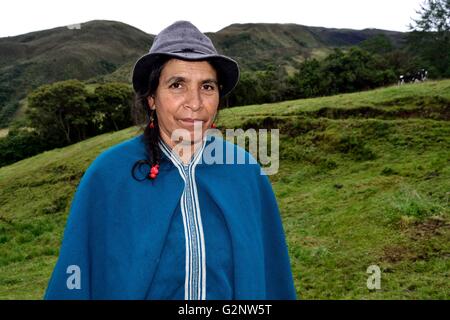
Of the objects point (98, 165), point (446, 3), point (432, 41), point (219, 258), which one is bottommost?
point (219, 258)

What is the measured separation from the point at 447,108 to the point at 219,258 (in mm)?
16861

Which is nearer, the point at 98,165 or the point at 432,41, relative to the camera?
the point at 98,165

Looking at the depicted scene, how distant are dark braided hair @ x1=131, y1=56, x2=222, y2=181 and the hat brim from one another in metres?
0.03

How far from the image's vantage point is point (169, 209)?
7.96 feet

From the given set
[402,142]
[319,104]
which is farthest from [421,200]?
[319,104]

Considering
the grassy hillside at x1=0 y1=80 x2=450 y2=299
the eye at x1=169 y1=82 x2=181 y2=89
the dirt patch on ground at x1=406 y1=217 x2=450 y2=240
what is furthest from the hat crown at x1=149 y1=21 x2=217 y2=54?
the dirt patch on ground at x1=406 y1=217 x2=450 y2=240

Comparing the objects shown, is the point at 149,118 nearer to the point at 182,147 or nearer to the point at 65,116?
the point at 182,147

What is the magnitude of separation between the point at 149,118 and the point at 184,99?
1.24ft

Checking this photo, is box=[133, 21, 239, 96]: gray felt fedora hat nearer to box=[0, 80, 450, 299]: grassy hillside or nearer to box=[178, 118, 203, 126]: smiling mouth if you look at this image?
box=[178, 118, 203, 126]: smiling mouth

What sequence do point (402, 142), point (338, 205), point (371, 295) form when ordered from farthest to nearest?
point (402, 142), point (338, 205), point (371, 295)

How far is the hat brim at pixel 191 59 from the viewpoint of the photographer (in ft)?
8.12

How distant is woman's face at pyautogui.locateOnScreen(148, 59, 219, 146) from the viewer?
2.50 metres
